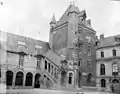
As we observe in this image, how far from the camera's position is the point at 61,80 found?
34.2ft

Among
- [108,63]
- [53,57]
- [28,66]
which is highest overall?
[53,57]

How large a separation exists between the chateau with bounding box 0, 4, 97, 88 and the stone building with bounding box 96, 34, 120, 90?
446mm

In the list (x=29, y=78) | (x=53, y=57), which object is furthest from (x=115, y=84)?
(x=29, y=78)

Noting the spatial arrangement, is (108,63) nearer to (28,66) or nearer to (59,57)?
(59,57)

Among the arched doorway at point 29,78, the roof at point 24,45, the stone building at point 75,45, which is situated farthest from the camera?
the stone building at point 75,45

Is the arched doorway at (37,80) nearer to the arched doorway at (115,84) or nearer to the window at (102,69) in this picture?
the window at (102,69)

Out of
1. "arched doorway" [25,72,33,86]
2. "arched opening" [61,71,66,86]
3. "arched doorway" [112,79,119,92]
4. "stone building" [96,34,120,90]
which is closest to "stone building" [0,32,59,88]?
"arched doorway" [25,72,33,86]

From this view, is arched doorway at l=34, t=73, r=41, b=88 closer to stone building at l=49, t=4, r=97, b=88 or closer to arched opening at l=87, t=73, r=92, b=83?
stone building at l=49, t=4, r=97, b=88

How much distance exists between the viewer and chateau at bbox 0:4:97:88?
938 centimetres

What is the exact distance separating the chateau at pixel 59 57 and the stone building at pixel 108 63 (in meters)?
0.45

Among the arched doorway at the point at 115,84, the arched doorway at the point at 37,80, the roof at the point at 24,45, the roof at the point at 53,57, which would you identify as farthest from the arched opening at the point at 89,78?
the arched doorway at the point at 37,80

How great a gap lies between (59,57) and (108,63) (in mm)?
4379

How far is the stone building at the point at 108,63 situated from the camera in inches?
467

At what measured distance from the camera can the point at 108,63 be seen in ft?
41.1
